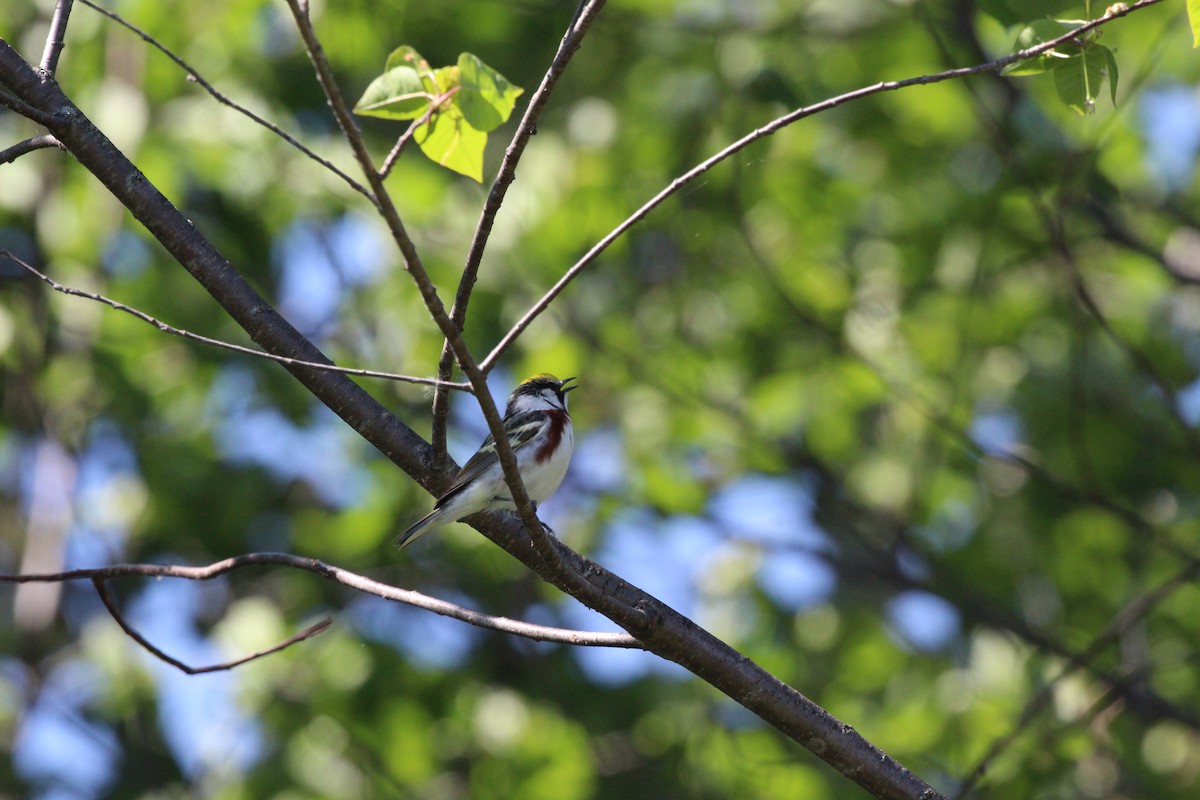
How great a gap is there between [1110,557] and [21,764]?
8.10m

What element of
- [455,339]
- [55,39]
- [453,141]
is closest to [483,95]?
[453,141]

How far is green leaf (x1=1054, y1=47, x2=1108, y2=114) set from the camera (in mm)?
2992

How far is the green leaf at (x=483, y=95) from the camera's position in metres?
2.69

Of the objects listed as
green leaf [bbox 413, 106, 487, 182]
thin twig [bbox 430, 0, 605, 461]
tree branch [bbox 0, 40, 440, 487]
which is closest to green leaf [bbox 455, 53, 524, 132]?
green leaf [bbox 413, 106, 487, 182]

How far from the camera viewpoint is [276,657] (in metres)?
7.48

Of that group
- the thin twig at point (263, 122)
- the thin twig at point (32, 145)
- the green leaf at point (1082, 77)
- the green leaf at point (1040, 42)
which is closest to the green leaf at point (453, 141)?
the thin twig at point (263, 122)

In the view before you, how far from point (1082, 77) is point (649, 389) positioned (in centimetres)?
583

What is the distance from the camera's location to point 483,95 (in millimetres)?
2732

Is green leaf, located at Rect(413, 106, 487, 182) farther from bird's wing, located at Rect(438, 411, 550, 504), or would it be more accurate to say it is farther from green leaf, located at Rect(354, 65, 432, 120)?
bird's wing, located at Rect(438, 411, 550, 504)

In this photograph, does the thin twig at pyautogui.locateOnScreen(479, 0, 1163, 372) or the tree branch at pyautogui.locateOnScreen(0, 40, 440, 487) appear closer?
the thin twig at pyautogui.locateOnScreen(479, 0, 1163, 372)

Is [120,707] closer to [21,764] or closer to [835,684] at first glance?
[21,764]

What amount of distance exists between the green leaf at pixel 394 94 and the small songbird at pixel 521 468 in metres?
1.79

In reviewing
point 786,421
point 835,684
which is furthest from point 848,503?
point 835,684

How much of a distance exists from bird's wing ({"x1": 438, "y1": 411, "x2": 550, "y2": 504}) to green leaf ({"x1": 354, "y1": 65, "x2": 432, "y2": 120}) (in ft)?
7.13
